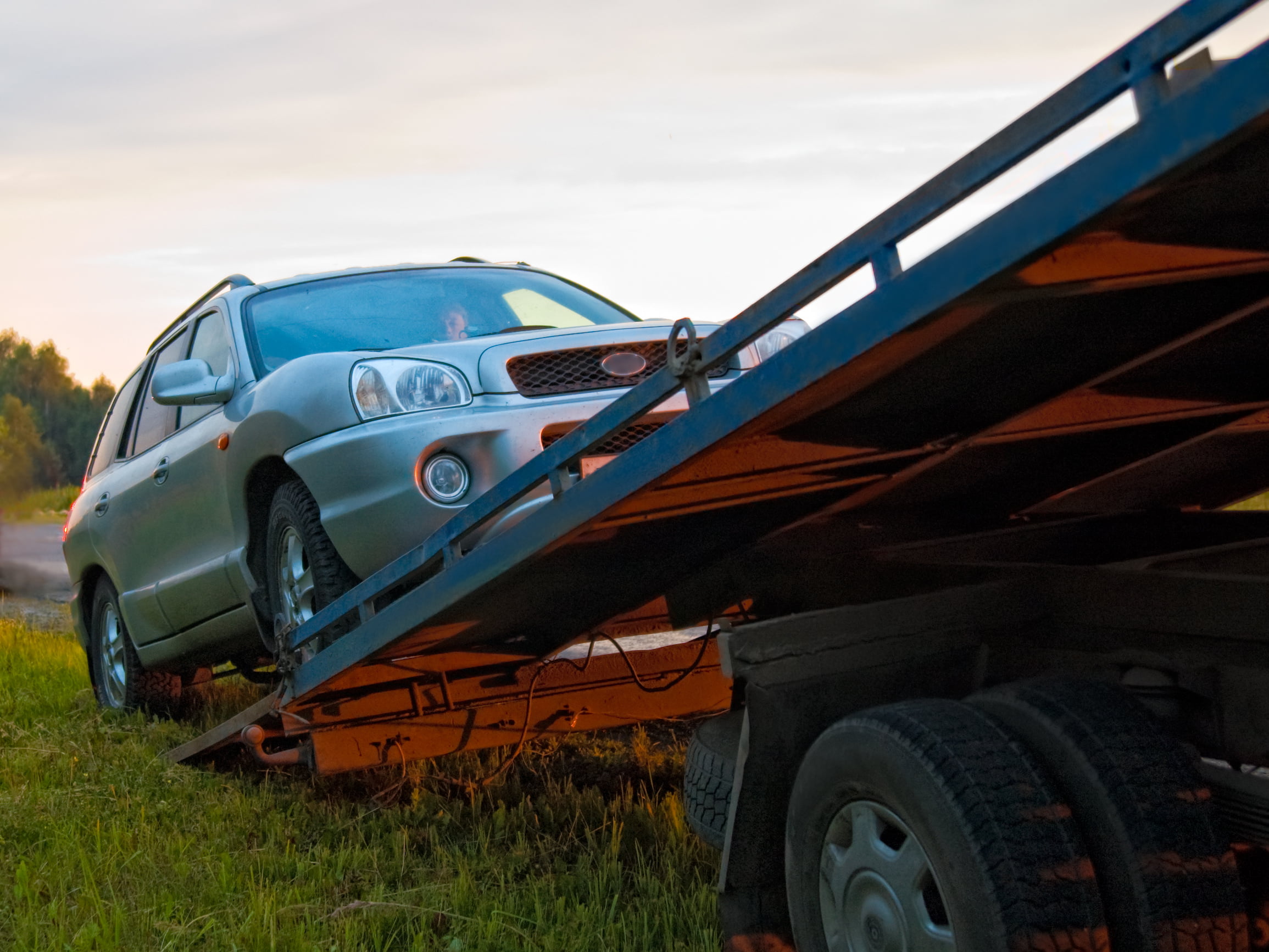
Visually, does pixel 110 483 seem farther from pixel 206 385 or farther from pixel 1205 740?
pixel 1205 740

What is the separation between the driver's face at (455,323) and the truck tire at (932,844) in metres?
3.03

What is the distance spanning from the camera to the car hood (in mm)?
4402

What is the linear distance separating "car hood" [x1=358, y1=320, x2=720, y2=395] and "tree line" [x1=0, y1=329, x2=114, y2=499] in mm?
82417

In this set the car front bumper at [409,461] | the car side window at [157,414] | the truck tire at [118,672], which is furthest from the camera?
the truck tire at [118,672]

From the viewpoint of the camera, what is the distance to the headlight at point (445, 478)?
4.20m

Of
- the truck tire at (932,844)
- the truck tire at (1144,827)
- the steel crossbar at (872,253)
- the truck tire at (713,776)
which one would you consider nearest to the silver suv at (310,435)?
the steel crossbar at (872,253)

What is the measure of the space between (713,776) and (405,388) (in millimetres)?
1818

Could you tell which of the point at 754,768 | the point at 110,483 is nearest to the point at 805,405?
the point at 754,768

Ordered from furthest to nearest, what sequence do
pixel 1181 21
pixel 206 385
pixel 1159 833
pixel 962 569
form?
pixel 206 385, pixel 962 569, pixel 1159 833, pixel 1181 21

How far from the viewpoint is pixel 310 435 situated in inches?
177

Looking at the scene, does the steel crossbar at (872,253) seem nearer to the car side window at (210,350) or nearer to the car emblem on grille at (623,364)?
the car emblem on grille at (623,364)

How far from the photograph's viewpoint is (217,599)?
17.7ft

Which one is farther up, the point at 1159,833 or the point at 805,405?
the point at 805,405

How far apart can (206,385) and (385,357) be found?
110 cm
